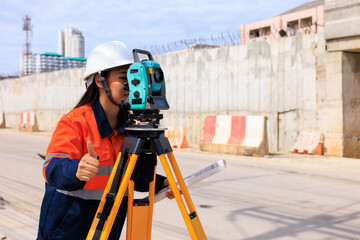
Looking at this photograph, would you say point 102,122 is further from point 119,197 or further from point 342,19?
point 342,19

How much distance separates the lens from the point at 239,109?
1487cm

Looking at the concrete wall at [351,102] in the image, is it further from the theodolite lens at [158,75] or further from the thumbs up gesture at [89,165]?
the thumbs up gesture at [89,165]

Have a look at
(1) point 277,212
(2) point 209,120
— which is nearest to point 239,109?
(2) point 209,120

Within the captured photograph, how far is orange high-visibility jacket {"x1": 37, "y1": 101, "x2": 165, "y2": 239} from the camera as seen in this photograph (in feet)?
7.04

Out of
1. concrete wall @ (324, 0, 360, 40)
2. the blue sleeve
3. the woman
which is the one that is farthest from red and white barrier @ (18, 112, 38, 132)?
the blue sleeve

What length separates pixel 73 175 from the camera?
2080 mm

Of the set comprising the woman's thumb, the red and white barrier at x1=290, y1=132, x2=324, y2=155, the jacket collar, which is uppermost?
the jacket collar

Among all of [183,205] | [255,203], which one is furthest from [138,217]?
[255,203]

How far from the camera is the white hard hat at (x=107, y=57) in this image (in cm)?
244

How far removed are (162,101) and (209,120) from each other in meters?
11.5

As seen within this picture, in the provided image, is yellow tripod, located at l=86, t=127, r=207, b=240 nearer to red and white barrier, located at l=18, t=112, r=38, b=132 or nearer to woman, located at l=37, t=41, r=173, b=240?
woman, located at l=37, t=41, r=173, b=240

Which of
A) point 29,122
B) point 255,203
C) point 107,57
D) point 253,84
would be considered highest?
point 253,84

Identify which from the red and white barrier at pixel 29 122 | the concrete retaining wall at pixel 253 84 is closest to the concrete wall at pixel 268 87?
the concrete retaining wall at pixel 253 84

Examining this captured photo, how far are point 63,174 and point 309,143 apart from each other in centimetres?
1108
